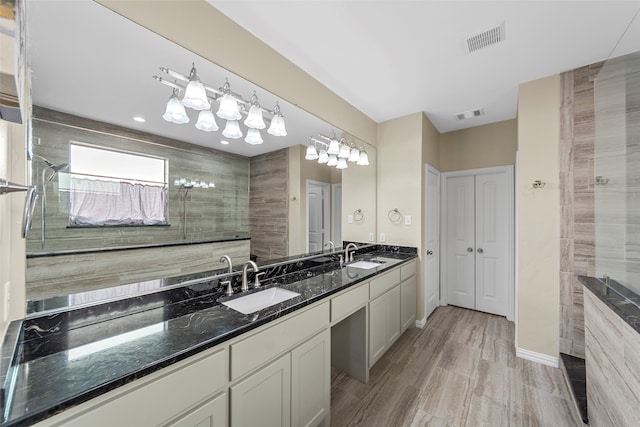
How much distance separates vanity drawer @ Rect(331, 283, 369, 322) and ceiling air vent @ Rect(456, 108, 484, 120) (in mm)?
2508

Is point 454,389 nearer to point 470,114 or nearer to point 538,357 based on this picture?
point 538,357

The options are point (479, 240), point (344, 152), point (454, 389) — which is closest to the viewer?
point (454, 389)

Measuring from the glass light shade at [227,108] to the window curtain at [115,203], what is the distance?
1.86 ft

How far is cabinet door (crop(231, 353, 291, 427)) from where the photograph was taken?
1.06m

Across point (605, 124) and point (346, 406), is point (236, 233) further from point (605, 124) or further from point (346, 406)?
point (605, 124)

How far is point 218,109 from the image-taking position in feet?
5.10

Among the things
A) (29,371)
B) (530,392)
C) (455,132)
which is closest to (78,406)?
(29,371)

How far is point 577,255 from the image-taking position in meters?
2.16

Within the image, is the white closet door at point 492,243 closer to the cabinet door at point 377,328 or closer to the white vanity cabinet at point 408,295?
the white vanity cabinet at point 408,295

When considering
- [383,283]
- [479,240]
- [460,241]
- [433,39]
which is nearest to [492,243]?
[479,240]

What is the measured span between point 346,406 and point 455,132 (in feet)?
12.0

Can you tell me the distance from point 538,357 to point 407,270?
1364 millimetres

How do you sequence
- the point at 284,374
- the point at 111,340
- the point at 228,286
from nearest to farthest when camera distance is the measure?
the point at 111,340 < the point at 284,374 < the point at 228,286

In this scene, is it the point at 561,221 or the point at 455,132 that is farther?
the point at 455,132
